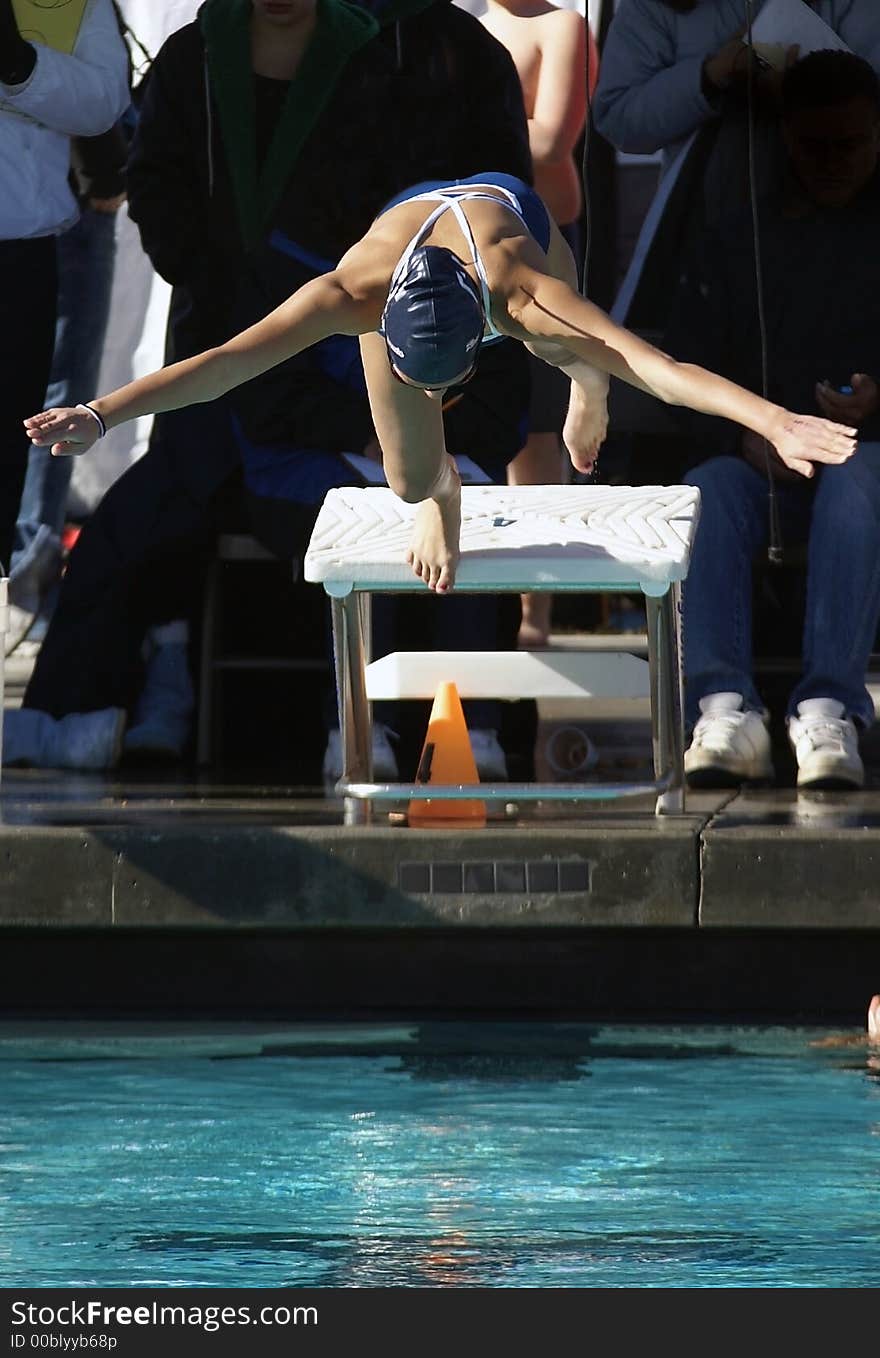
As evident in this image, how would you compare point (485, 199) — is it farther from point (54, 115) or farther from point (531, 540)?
point (54, 115)

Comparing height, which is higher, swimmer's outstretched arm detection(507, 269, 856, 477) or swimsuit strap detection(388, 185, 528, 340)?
swimsuit strap detection(388, 185, 528, 340)

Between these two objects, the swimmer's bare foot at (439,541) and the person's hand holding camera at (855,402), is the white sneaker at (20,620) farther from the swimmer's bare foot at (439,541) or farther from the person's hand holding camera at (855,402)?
the person's hand holding camera at (855,402)

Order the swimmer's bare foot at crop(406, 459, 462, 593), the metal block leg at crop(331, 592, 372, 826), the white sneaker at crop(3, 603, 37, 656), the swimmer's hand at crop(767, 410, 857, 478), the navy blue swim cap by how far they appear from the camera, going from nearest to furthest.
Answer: the swimmer's hand at crop(767, 410, 857, 478), the navy blue swim cap, the swimmer's bare foot at crop(406, 459, 462, 593), the metal block leg at crop(331, 592, 372, 826), the white sneaker at crop(3, 603, 37, 656)

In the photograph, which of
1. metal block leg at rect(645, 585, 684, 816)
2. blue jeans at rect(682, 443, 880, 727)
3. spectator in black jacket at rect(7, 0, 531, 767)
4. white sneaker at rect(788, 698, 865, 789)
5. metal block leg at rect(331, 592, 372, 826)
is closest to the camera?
metal block leg at rect(645, 585, 684, 816)

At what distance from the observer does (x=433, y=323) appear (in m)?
4.10

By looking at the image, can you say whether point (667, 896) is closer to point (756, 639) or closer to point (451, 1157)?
point (451, 1157)

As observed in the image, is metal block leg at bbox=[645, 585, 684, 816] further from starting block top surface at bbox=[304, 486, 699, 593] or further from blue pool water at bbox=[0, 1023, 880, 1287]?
blue pool water at bbox=[0, 1023, 880, 1287]

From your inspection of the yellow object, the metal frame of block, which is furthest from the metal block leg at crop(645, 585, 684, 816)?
the yellow object

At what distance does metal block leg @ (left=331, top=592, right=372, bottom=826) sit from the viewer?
194 inches

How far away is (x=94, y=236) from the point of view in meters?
6.71

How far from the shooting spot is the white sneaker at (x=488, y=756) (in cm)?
576

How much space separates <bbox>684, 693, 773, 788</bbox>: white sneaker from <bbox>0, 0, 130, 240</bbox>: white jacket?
270 centimetres

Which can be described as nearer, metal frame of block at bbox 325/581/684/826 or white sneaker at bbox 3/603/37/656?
metal frame of block at bbox 325/581/684/826

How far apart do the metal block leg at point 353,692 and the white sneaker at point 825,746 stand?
113cm
